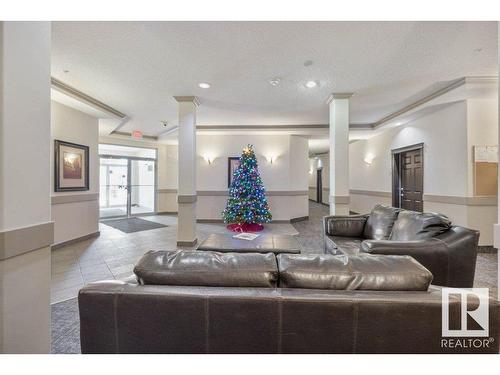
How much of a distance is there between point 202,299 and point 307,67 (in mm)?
3117

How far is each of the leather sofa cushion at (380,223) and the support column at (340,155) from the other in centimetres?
80

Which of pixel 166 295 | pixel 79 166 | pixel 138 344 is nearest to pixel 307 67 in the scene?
pixel 166 295

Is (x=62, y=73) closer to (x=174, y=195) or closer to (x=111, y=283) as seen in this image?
(x=111, y=283)

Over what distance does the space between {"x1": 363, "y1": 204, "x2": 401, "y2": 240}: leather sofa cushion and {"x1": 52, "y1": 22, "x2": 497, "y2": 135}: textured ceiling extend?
194 cm

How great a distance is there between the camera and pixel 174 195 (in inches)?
320

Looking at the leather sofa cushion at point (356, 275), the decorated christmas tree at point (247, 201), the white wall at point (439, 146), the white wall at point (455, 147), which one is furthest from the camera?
the decorated christmas tree at point (247, 201)

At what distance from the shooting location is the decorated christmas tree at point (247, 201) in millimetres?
5332

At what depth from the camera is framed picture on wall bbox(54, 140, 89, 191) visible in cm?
402

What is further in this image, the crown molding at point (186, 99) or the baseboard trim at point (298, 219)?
the baseboard trim at point (298, 219)

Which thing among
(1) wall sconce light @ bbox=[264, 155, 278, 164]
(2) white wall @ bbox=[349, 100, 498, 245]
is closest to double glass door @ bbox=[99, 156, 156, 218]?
(1) wall sconce light @ bbox=[264, 155, 278, 164]

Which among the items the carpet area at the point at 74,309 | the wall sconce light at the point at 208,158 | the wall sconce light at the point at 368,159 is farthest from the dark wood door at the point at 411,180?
the wall sconce light at the point at 208,158

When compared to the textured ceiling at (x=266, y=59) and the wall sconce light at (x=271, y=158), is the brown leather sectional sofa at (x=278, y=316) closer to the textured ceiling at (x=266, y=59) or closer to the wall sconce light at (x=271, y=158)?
the textured ceiling at (x=266, y=59)

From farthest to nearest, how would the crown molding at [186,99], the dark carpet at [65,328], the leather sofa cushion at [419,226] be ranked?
the crown molding at [186,99] → the leather sofa cushion at [419,226] → the dark carpet at [65,328]

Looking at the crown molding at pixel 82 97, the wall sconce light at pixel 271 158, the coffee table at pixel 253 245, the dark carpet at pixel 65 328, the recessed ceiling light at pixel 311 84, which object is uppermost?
the recessed ceiling light at pixel 311 84
